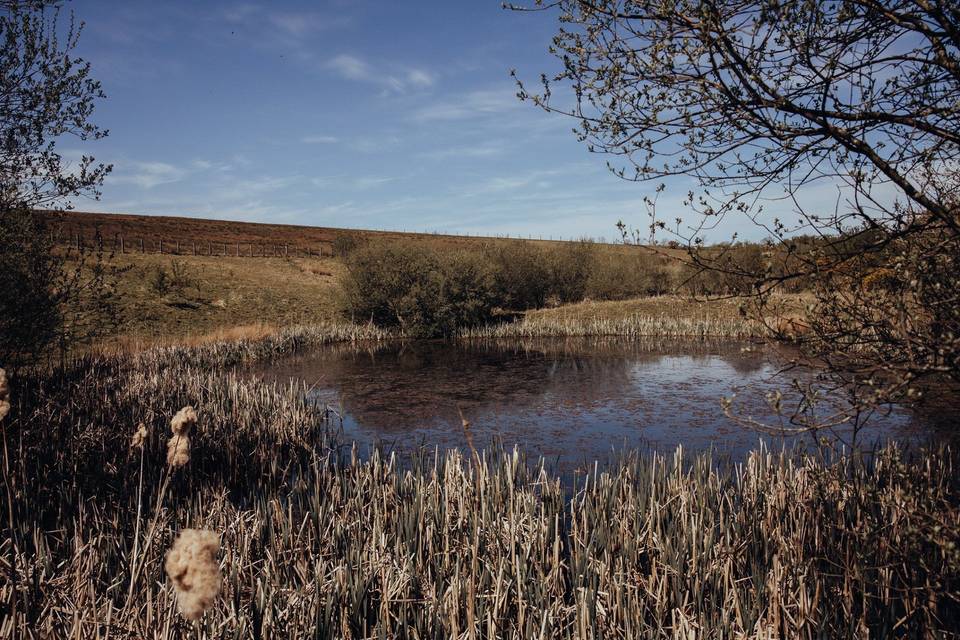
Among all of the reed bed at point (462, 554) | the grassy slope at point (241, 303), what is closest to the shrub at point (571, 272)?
the grassy slope at point (241, 303)

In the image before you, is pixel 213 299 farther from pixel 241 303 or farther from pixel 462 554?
pixel 462 554

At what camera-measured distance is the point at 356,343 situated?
71.7 feet

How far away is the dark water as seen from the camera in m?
8.55

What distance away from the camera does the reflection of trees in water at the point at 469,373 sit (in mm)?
11211

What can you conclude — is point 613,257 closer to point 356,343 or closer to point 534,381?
point 356,343

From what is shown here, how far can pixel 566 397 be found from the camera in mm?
11930

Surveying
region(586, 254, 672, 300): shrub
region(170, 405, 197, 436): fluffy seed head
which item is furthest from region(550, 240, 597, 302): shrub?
region(170, 405, 197, 436): fluffy seed head

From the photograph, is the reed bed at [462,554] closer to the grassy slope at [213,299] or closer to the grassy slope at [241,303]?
the grassy slope at [241,303]

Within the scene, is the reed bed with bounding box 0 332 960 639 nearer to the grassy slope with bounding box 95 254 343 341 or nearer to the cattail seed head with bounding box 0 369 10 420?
the cattail seed head with bounding box 0 369 10 420

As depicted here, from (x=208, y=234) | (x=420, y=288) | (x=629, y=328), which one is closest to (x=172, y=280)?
(x=420, y=288)

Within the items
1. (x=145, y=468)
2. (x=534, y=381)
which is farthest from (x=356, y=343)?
(x=145, y=468)

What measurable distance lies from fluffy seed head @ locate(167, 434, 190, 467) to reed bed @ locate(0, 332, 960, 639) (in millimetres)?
82

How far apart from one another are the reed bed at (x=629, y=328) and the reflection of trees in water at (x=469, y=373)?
1.34 metres

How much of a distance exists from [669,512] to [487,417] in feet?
18.0
